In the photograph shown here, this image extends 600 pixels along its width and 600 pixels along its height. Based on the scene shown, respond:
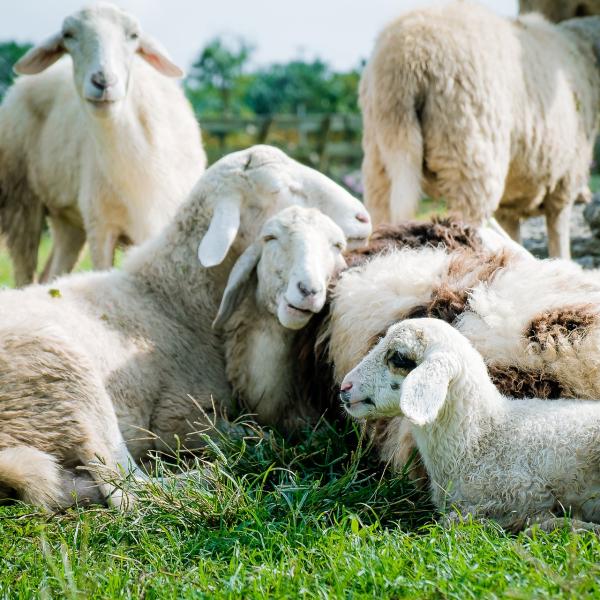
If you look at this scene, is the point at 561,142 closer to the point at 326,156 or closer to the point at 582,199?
the point at 582,199

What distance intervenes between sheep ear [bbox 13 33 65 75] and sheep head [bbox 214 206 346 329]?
2.59m

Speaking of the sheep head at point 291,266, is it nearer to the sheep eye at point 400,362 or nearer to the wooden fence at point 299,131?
the sheep eye at point 400,362

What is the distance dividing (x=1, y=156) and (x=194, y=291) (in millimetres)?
3480

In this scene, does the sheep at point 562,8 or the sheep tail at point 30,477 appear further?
the sheep at point 562,8

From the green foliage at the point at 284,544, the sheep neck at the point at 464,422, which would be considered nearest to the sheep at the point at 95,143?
the green foliage at the point at 284,544

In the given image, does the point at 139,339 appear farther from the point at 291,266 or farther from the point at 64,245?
the point at 64,245

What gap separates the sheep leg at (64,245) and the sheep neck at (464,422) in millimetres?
5136

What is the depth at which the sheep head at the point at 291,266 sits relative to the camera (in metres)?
4.24

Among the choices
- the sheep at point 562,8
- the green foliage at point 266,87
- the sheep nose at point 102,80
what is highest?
the sheep at point 562,8

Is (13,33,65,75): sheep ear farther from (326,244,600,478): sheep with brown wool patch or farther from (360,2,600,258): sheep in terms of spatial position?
(326,244,600,478): sheep with brown wool patch

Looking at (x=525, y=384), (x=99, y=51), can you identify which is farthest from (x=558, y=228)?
(x=525, y=384)

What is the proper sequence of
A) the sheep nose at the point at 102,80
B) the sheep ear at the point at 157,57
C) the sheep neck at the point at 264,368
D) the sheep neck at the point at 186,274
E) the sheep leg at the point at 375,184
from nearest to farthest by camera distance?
the sheep neck at the point at 264,368, the sheep neck at the point at 186,274, the sheep nose at the point at 102,80, the sheep ear at the point at 157,57, the sheep leg at the point at 375,184

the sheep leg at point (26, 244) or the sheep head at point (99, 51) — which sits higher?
the sheep head at point (99, 51)

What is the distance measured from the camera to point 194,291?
5.04 metres
